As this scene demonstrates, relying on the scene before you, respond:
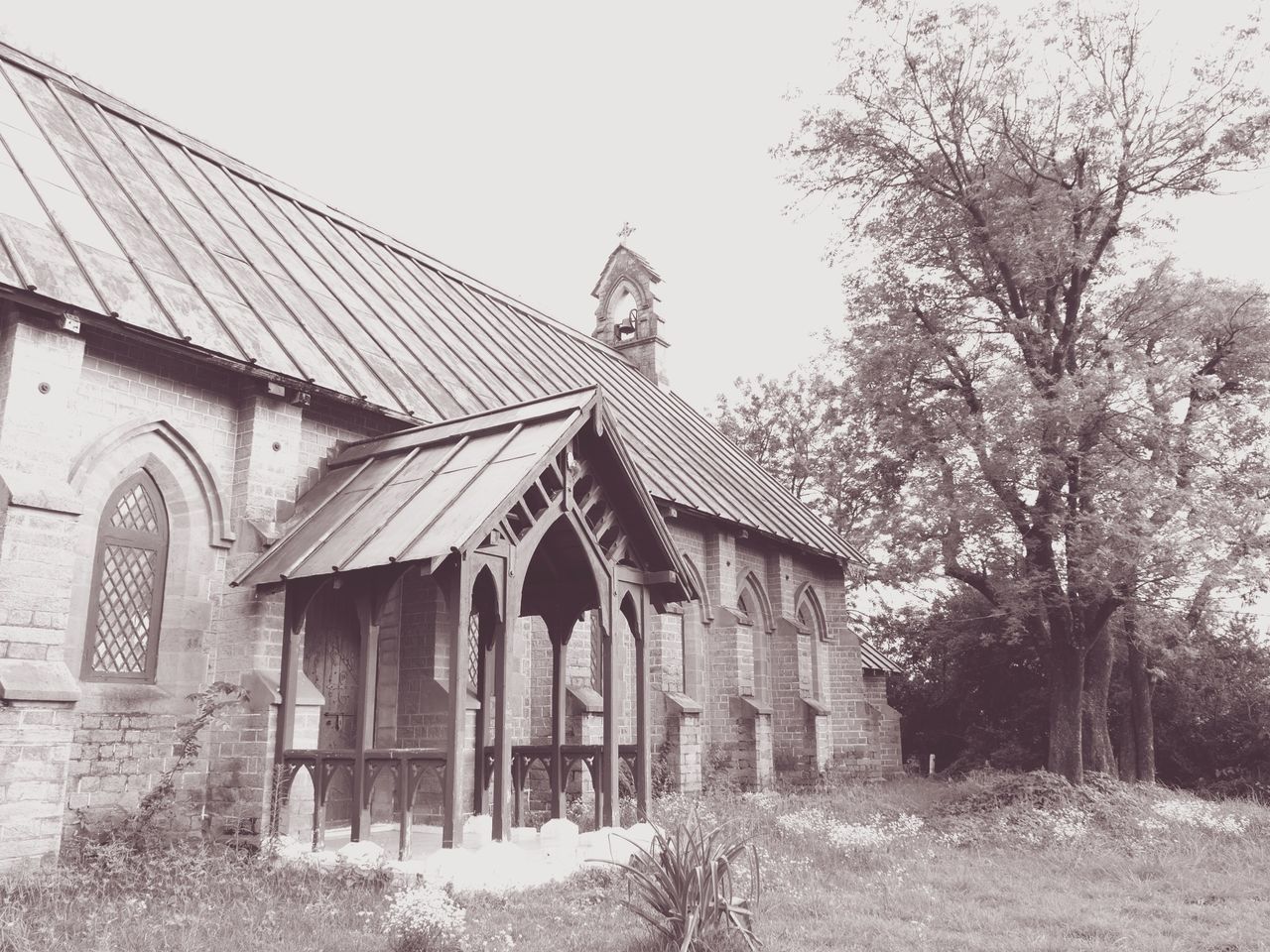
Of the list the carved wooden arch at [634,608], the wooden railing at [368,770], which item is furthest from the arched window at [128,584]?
the carved wooden arch at [634,608]

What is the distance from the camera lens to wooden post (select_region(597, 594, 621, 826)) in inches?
429

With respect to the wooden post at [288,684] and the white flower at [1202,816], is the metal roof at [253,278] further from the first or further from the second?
the white flower at [1202,816]

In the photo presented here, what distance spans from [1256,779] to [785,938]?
2032 cm

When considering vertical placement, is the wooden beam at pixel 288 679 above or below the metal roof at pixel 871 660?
below

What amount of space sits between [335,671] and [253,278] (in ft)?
17.5

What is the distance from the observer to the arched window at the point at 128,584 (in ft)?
34.5

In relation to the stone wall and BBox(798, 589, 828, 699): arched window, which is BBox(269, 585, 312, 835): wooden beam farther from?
BBox(798, 589, 828, 699): arched window

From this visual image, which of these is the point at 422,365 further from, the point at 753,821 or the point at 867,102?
the point at 867,102

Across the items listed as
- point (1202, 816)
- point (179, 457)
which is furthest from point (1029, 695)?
point (179, 457)

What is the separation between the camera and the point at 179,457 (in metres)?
11.4

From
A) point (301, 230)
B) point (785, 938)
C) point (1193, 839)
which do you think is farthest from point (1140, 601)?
point (301, 230)

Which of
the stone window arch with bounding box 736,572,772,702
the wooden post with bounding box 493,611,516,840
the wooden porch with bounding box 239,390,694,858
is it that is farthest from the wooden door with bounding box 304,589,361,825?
the stone window arch with bounding box 736,572,772,702

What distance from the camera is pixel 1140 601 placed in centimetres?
1802

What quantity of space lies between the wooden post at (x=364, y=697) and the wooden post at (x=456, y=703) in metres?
0.97
